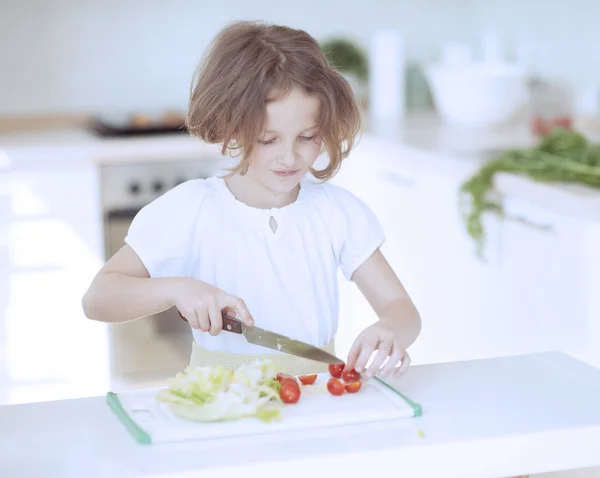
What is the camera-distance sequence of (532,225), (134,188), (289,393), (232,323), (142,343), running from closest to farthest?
(289,393) < (232,323) < (532,225) < (134,188) < (142,343)

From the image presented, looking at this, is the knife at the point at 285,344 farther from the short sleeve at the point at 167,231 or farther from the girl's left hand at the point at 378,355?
the short sleeve at the point at 167,231

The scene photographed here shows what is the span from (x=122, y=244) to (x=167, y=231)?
68.9 inches

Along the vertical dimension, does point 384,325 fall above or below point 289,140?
below

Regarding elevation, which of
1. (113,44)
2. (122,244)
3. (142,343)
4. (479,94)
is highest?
(113,44)

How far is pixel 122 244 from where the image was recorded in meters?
3.07

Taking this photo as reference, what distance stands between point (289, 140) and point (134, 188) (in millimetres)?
1890

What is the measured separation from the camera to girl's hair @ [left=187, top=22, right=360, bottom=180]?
1.24 m

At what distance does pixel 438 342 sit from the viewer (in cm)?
261

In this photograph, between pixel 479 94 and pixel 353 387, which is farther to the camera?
pixel 479 94

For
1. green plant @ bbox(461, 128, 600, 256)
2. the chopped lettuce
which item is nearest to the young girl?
the chopped lettuce

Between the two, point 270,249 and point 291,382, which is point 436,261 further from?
point 291,382

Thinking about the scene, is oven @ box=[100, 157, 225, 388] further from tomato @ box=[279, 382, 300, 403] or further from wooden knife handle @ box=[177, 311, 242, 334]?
tomato @ box=[279, 382, 300, 403]

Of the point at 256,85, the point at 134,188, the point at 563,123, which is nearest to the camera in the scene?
the point at 256,85

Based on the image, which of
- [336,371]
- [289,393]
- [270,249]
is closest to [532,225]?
[270,249]
